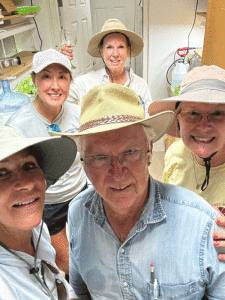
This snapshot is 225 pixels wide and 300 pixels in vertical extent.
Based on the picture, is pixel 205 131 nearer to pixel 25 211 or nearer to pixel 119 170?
pixel 119 170

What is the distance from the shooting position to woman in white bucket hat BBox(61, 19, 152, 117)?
2172mm

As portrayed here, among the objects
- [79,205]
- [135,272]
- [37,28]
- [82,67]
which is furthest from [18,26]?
[135,272]

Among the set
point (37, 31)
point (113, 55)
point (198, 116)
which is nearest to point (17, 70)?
point (37, 31)

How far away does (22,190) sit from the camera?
0.80 m

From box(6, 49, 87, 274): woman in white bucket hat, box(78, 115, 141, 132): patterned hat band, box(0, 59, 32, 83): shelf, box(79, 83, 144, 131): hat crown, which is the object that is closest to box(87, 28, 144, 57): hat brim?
box(6, 49, 87, 274): woman in white bucket hat

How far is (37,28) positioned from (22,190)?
328cm

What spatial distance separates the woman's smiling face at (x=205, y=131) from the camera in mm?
1034

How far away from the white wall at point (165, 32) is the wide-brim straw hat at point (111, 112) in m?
2.91

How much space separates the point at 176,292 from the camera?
85cm

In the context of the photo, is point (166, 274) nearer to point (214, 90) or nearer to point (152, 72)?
point (214, 90)

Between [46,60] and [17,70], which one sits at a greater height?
[46,60]

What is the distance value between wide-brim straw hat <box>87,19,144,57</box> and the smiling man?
1464 millimetres

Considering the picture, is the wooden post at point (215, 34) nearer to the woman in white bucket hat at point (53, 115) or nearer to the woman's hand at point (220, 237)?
the woman in white bucket hat at point (53, 115)

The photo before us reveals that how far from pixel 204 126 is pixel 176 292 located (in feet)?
2.06
